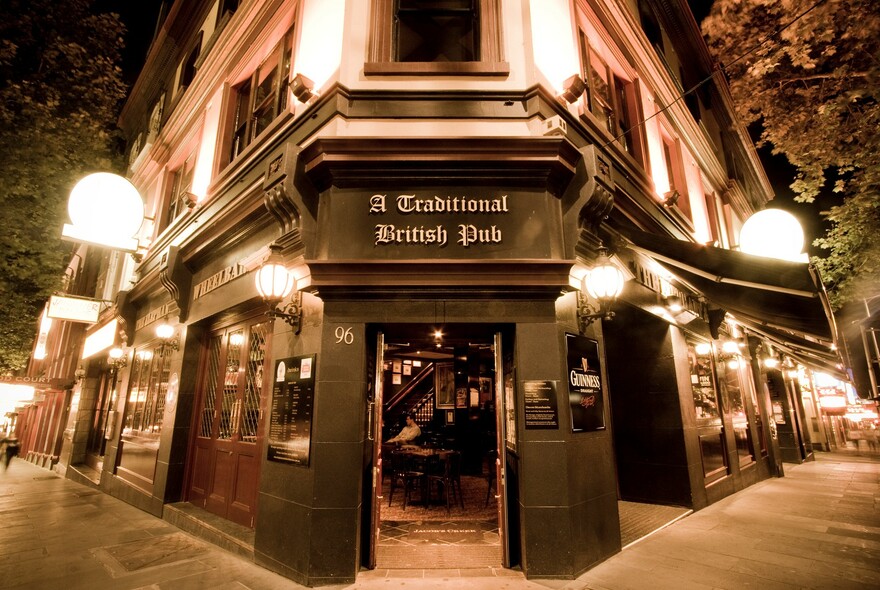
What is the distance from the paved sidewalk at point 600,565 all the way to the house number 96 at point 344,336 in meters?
2.80

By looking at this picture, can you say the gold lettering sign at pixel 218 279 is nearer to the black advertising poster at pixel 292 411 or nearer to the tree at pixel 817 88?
the black advertising poster at pixel 292 411

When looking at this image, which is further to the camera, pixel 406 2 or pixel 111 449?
pixel 111 449

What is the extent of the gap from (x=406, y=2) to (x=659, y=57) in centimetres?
784

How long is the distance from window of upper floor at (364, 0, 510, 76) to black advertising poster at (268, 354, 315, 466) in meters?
4.46

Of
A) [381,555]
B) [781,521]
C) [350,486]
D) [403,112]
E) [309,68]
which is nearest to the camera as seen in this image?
[350,486]

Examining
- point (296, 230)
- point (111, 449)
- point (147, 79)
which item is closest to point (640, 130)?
point (296, 230)

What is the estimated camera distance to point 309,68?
687 centimetres

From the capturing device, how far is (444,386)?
1309cm

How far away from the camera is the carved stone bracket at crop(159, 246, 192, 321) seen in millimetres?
9023

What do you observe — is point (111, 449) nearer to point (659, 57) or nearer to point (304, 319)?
point (304, 319)

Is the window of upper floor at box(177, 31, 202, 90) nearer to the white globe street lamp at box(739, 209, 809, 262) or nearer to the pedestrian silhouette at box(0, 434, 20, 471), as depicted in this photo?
the pedestrian silhouette at box(0, 434, 20, 471)

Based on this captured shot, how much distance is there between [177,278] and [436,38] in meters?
7.23

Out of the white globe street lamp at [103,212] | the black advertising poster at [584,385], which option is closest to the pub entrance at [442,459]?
the black advertising poster at [584,385]

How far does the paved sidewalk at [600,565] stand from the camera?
4840 millimetres
